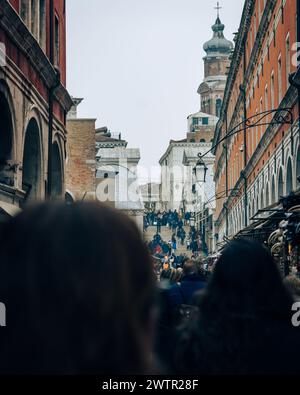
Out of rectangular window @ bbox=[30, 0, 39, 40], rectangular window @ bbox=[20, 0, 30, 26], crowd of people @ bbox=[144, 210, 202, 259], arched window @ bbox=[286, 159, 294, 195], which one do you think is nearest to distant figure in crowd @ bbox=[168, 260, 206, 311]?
rectangular window @ bbox=[20, 0, 30, 26]

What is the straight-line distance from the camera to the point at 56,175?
97.8 feet

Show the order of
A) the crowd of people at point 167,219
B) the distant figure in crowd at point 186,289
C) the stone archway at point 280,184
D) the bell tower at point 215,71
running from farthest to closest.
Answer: the bell tower at point 215,71 < the crowd of people at point 167,219 < the stone archway at point 280,184 < the distant figure in crowd at point 186,289

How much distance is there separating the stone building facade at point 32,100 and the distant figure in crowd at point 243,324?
14.7 metres

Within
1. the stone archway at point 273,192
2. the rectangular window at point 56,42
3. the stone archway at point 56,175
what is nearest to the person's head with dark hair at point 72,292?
the rectangular window at point 56,42

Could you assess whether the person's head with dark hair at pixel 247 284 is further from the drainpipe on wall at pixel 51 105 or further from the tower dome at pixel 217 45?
the tower dome at pixel 217 45

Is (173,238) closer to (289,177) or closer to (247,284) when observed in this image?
(289,177)

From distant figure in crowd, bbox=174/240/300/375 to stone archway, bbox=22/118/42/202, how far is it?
2094 centimetres

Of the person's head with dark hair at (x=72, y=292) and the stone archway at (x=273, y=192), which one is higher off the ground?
the stone archway at (x=273, y=192)

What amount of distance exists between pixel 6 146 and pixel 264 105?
1771cm

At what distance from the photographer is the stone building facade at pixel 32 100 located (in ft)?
67.6

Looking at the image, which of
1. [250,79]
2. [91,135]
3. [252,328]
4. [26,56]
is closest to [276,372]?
[252,328]

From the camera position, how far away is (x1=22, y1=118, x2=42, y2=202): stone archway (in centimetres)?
2500

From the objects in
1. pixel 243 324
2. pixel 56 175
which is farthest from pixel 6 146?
pixel 243 324
